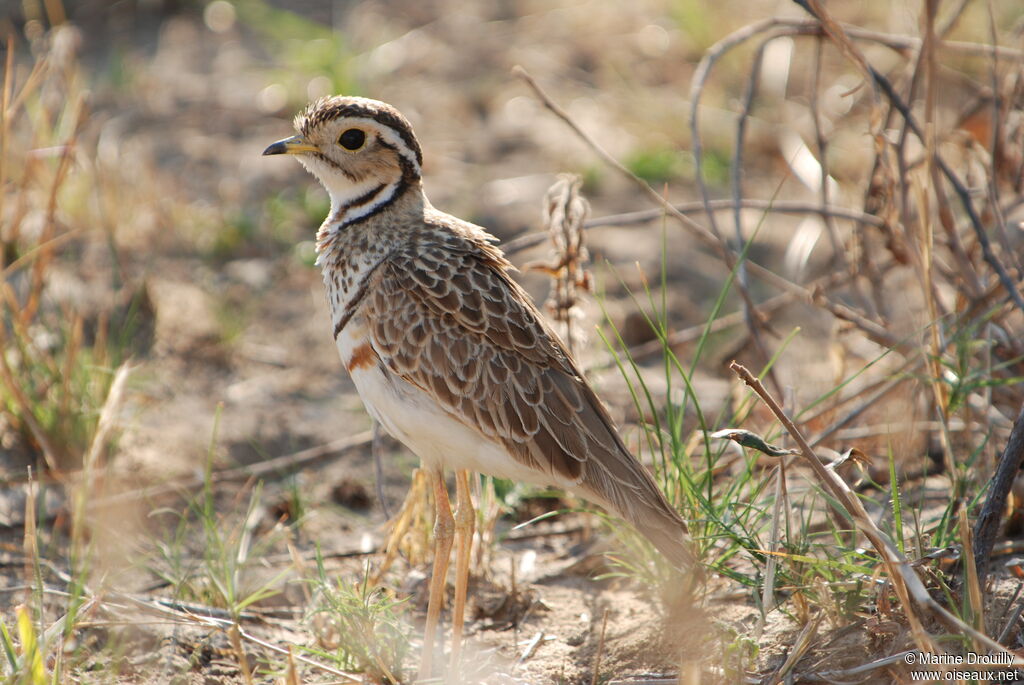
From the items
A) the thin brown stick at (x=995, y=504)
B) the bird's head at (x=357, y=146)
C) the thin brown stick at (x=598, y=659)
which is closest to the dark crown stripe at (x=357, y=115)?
the bird's head at (x=357, y=146)

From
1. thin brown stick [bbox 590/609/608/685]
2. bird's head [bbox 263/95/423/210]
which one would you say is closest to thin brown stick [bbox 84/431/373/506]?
bird's head [bbox 263/95/423/210]

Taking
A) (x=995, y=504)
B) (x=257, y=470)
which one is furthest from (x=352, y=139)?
(x=995, y=504)

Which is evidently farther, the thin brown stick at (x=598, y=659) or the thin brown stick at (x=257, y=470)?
the thin brown stick at (x=257, y=470)

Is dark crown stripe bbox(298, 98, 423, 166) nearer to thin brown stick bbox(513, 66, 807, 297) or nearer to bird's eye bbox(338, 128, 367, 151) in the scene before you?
bird's eye bbox(338, 128, 367, 151)

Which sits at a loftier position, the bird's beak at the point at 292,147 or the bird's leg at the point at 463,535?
the bird's beak at the point at 292,147

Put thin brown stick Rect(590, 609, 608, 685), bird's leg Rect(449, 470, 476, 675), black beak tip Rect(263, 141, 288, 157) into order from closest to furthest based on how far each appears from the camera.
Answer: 1. thin brown stick Rect(590, 609, 608, 685)
2. bird's leg Rect(449, 470, 476, 675)
3. black beak tip Rect(263, 141, 288, 157)

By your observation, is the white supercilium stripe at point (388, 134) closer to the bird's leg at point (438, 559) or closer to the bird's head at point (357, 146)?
the bird's head at point (357, 146)

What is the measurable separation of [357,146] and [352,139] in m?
0.03

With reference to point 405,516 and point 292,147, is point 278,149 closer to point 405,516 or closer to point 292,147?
point 292,147

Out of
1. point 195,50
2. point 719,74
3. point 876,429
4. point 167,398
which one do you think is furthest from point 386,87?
point 876,429

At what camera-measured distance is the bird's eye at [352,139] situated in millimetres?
3727

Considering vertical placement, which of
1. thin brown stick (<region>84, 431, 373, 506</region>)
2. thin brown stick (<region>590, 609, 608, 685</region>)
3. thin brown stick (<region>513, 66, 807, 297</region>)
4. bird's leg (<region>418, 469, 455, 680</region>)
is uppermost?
thin brown stick (<region>513, 66, 807, 297</region>)

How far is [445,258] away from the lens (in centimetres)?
359

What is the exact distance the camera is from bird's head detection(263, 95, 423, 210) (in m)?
3.70
